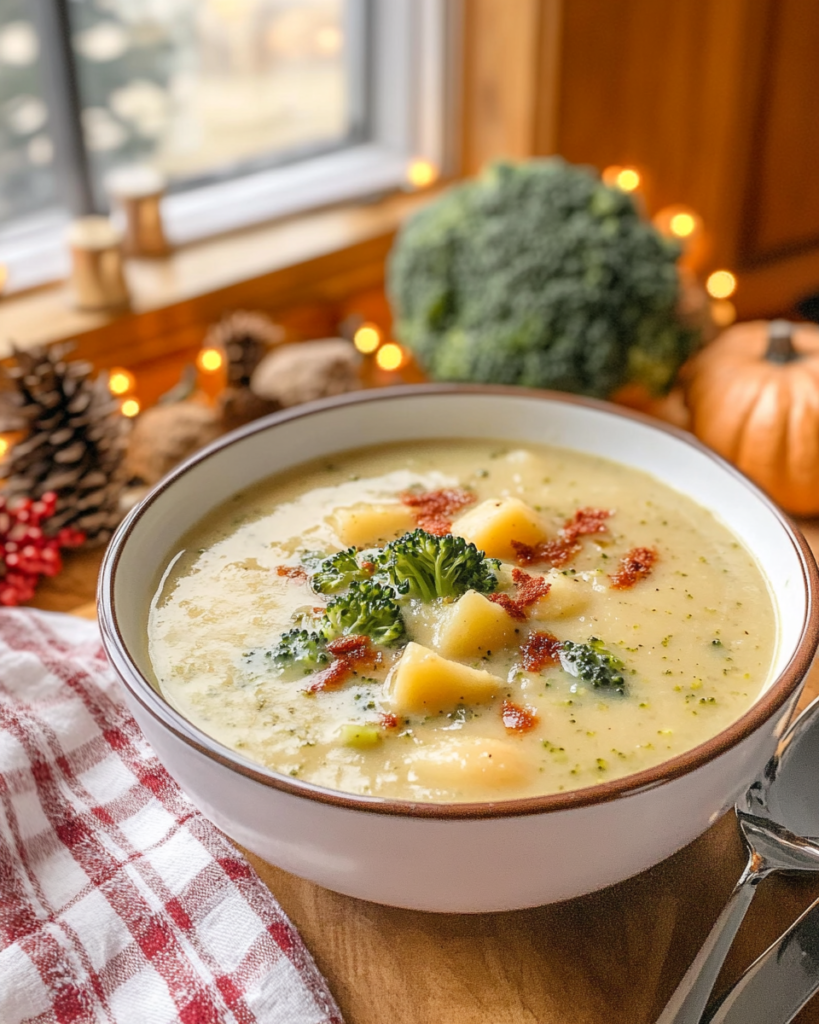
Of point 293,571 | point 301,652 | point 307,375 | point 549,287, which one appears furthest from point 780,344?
point 301,652

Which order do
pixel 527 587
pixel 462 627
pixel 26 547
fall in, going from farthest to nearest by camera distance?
pixel 26 547, pixel 527 587, pixel 462 627

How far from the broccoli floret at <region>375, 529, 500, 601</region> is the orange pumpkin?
859 millimetres

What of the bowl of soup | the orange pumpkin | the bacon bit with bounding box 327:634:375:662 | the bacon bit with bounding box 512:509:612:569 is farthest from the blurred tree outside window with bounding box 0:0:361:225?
the bacon bit with bounding box 327:634:375:662

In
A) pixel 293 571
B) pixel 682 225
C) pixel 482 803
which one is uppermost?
pixel 482 803

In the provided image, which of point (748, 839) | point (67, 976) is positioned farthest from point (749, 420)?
point (67, 976)

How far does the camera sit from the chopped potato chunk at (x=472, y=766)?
1139mm

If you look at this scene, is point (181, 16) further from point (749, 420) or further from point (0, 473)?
point (749, 420)

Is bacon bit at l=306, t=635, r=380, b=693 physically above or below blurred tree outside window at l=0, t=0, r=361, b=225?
below

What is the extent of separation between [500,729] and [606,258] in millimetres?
1419

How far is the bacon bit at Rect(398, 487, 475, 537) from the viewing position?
1.60 m

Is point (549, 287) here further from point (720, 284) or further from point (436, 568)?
point (436, 568)

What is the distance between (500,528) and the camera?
1.53m

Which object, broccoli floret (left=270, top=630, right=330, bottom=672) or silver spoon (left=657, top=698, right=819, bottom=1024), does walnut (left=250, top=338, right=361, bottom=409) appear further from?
silver spoon (left=657, top=698, right=819, bottom=1024)

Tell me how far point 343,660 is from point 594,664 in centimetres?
30
